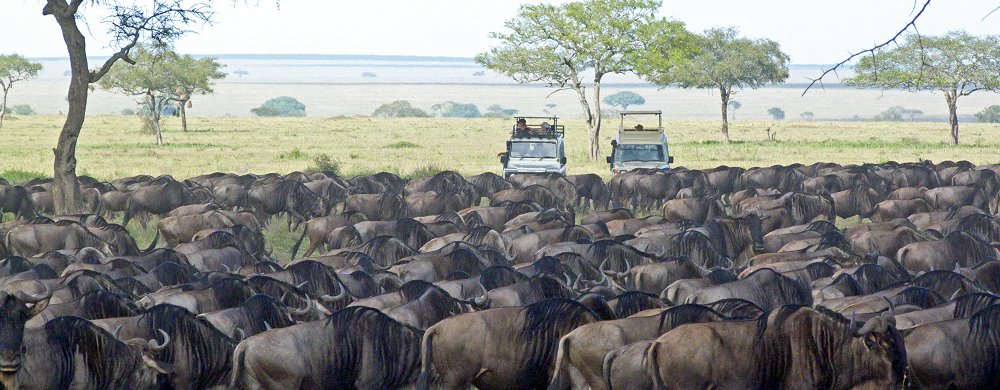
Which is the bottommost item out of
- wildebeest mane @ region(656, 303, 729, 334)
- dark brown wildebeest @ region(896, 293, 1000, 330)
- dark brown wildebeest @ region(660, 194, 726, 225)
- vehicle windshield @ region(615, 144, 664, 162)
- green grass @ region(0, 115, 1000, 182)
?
green grass @ region(0, 115, 1000, 182)

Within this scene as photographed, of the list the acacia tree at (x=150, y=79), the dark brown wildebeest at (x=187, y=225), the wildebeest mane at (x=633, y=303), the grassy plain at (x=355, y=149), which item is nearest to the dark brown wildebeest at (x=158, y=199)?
the grassy plain at (x=355, y=149)

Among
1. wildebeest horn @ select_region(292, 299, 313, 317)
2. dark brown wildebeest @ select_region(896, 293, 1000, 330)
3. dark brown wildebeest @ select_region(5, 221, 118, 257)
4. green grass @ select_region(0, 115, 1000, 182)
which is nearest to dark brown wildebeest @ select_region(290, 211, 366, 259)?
dark brown wildebeest @ select_region(5, 221, 118, 257)

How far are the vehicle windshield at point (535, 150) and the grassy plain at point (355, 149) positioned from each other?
211 inches

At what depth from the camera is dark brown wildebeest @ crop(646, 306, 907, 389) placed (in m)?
7.78

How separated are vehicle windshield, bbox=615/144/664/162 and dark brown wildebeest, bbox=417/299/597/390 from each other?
17.0 m

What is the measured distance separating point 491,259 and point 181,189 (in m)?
8.90

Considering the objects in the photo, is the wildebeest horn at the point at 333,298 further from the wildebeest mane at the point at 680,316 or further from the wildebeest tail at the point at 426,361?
the wildebeest mane at the point at 680,316

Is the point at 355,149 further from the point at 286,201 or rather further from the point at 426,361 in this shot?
the point at 426,361

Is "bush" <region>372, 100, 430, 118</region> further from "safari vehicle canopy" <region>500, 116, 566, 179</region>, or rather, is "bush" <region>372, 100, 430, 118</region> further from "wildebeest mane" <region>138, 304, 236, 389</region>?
"wildebeest mane" <region>138, 304, 236, 389</region>

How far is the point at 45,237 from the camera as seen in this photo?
1488 cm

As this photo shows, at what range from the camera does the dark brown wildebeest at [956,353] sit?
27.4 feet

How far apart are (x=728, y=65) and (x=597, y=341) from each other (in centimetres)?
4556

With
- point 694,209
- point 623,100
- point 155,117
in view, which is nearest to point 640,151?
point 694,209

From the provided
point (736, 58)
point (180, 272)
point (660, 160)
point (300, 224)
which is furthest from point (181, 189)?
point (736, 58)
